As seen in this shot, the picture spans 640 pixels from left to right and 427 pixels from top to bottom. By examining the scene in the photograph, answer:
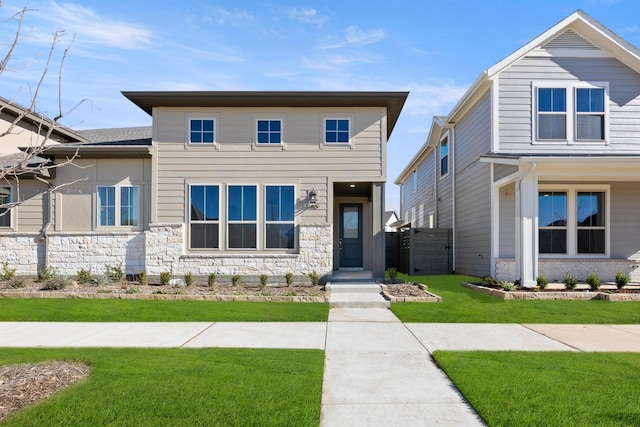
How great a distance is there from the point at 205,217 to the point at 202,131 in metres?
2.43

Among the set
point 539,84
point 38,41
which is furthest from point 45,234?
point 539,84

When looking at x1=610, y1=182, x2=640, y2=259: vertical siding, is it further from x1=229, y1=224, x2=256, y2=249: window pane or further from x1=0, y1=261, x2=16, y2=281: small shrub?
x1=0, y1=261, x2=16, y2=281: small shrub

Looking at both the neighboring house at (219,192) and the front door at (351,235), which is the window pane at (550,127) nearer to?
the neighboring house at (219,192)

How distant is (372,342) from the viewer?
5.96 metres

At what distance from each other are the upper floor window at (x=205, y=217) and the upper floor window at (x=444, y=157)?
962 cm

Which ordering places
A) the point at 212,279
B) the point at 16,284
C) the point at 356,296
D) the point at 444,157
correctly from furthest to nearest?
the point at 444,157
the point at 212,279
the point at 16,284
the point at 356,296

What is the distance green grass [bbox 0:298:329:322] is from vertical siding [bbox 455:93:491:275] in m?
6.32

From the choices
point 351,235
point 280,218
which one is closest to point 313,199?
point 280,218

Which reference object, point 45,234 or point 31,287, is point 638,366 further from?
point 45,234

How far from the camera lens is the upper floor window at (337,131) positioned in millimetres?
11898

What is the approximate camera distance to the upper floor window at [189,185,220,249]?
38.7 feet

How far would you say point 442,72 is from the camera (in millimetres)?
12750

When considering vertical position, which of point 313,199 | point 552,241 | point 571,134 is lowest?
point 552,241

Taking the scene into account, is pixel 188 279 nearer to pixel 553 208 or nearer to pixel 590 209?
pixel 553 208
